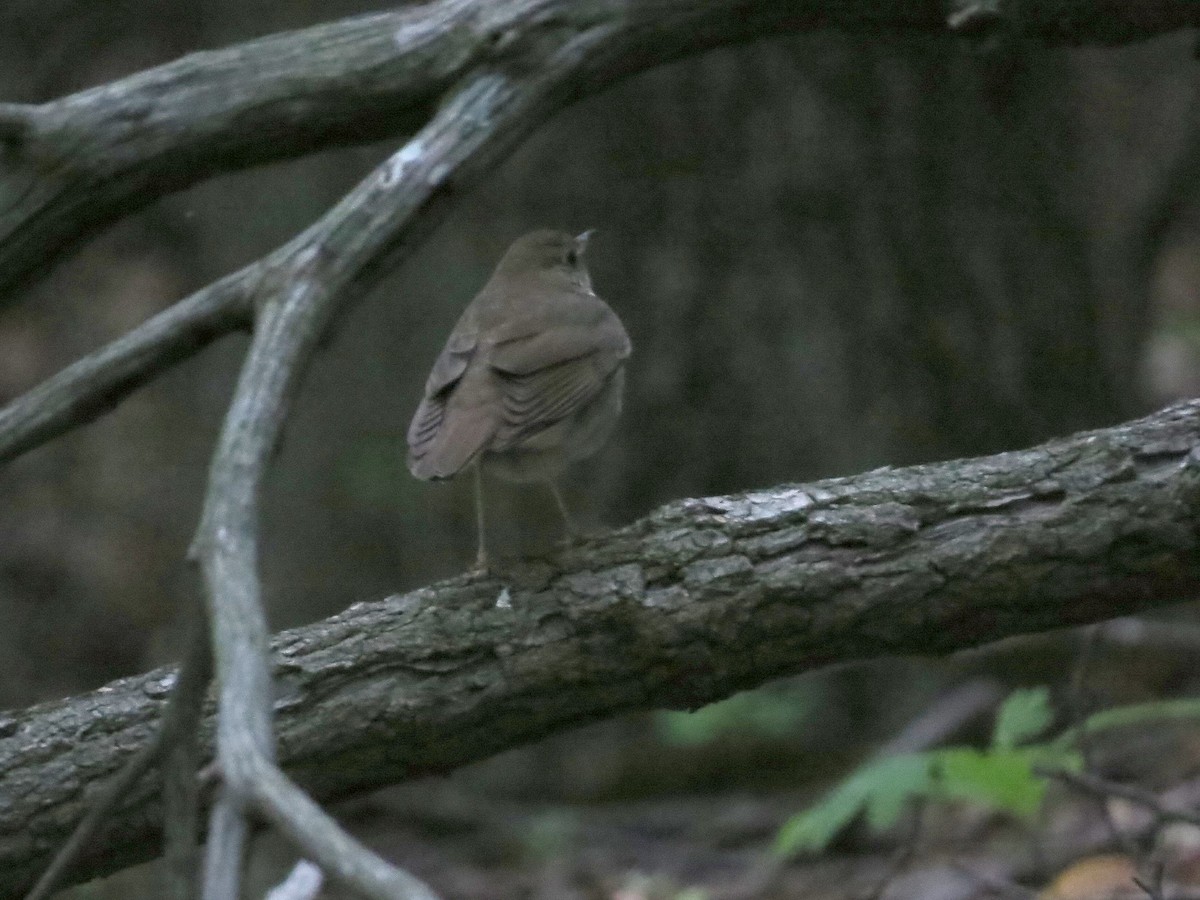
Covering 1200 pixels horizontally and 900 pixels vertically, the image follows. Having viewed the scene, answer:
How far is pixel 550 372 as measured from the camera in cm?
408

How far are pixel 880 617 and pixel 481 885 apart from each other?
3.31 meters

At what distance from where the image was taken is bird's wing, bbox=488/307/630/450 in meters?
3.88

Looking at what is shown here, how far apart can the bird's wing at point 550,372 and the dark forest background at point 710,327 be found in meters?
2.03

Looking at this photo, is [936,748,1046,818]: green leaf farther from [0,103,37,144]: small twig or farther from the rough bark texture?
[0,103,37,144]: small twig

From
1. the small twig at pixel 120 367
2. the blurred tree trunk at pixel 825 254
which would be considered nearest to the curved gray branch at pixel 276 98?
the small twig at pixel 120 367

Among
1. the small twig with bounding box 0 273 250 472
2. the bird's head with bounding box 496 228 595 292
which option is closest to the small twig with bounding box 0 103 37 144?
the small twig with bounding box 0 273 250 472

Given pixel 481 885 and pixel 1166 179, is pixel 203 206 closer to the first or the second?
pixel 481 885

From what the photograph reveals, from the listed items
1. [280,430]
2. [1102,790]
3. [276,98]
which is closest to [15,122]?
[276,98]

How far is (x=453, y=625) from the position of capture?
3.40m

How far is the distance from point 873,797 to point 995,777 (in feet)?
1.04

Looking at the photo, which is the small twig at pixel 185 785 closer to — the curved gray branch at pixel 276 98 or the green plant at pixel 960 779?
the curved gray branch at pixel 276 98

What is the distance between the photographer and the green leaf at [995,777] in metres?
4.41

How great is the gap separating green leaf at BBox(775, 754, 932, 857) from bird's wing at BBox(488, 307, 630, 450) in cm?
116

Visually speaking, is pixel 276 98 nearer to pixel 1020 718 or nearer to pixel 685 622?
pixel 685 622
